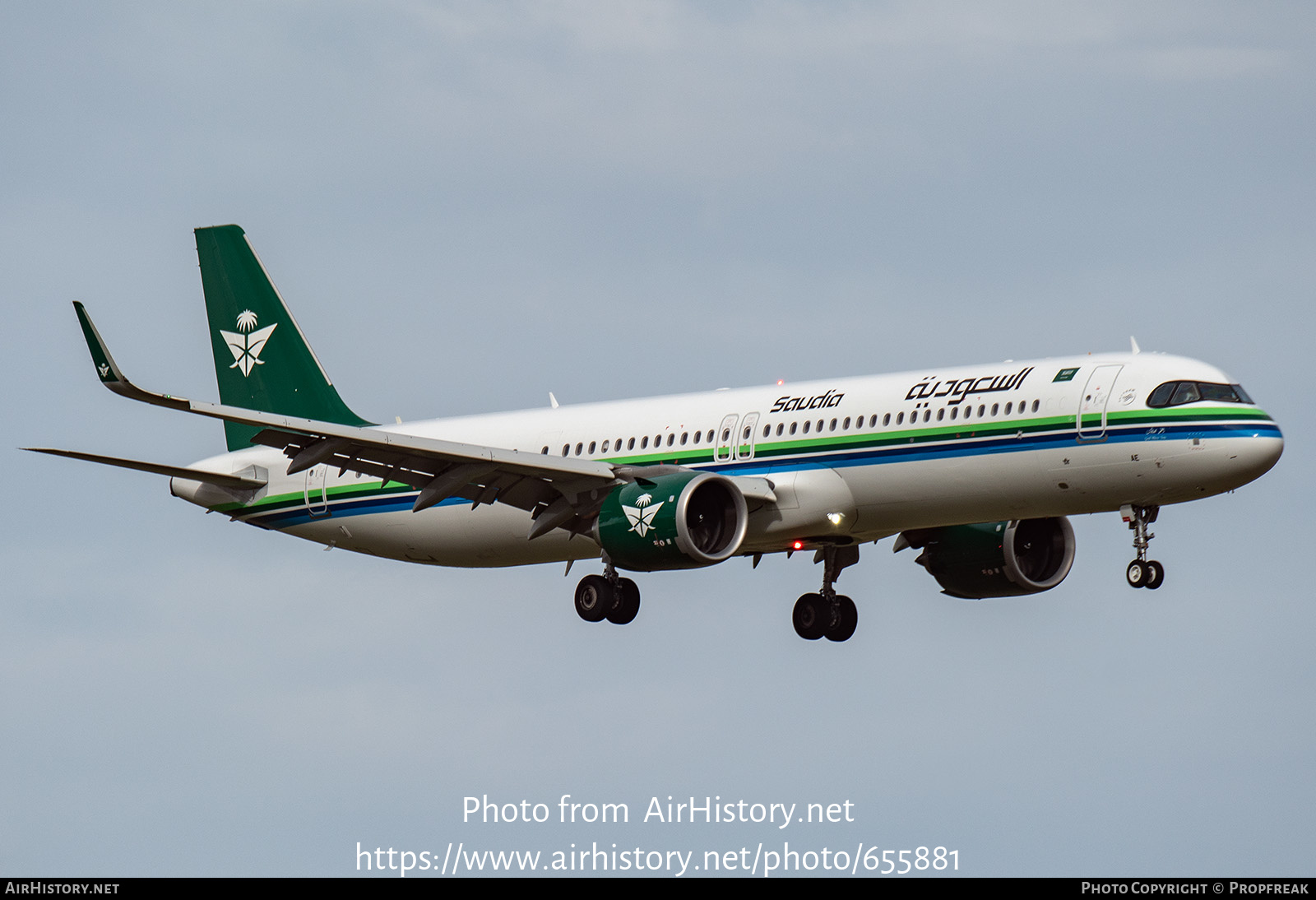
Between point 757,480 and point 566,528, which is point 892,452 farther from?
point 566,528

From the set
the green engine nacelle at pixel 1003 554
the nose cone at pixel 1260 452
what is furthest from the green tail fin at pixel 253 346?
the nose cone at pixel 1260 452

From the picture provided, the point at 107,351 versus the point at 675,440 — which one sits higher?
the point at 675,440

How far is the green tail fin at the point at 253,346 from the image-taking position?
54031 millimetres

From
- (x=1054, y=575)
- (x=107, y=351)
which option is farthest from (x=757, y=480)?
(x=107, y=351)

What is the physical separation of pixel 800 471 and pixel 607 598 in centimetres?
530

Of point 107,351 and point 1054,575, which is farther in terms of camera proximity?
point 1054,575

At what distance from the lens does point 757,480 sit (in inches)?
1753

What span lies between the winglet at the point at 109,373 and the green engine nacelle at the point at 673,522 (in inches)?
376

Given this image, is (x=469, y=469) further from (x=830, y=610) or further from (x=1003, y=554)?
(x=1003, y=554)

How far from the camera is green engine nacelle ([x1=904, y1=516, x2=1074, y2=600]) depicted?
4862cm

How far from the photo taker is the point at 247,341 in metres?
54.8

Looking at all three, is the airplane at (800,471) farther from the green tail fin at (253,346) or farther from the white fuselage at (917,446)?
the green tail fin at (253,346)
